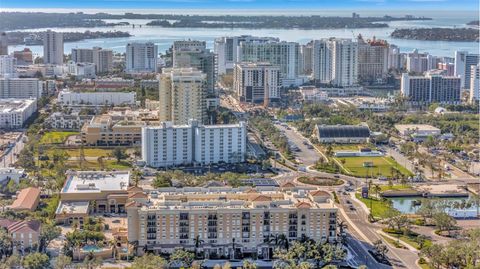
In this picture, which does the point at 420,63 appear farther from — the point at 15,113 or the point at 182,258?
the point at 182,258

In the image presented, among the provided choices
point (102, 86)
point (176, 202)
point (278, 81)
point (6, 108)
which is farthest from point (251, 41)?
point (176, 202)

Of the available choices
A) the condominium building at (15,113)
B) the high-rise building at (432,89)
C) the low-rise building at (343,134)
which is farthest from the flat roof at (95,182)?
the high-rise building at (432,89)

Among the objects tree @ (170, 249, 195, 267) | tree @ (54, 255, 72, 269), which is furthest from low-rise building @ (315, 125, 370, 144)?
tree @ (54, 255, 72, 269)

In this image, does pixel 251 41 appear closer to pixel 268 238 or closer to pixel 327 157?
pixel 327 157

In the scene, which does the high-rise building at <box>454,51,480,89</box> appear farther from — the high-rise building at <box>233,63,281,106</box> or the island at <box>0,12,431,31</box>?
the island at <box>0,12,431,31</box>

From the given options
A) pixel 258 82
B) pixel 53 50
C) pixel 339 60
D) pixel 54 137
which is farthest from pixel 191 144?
pixel 53 50
